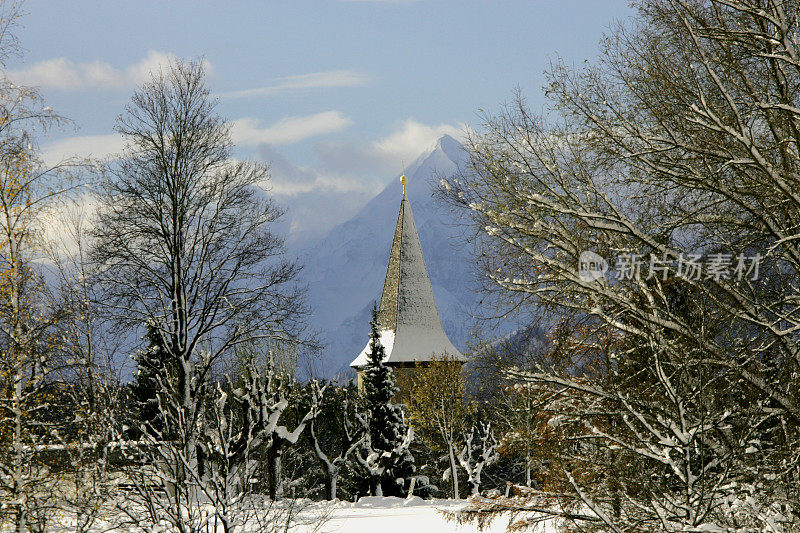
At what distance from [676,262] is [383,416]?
20.3 m

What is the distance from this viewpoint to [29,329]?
12453 mm

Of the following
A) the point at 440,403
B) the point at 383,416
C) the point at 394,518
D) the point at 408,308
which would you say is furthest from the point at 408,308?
the point at 394,518

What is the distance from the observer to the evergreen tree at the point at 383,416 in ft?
90.5

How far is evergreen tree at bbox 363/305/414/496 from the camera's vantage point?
90.5 feet

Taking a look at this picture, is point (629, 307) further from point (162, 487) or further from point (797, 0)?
point (162, 487)

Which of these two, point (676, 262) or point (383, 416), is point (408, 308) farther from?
point (676, 262)

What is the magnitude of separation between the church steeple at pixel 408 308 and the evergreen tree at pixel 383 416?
12.7 metres

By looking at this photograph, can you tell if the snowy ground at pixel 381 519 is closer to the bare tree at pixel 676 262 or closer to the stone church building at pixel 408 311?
the bare tree at pixel 676 262

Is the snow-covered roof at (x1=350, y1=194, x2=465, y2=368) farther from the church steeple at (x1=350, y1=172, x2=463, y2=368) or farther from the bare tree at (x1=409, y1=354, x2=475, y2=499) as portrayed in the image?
the bare tree at (x1=409, y1=354, x2=475, y2=499)

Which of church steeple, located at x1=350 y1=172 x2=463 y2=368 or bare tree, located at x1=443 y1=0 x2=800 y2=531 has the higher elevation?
church steeple, located at x1=350 y1=172 x2=463 y2=368

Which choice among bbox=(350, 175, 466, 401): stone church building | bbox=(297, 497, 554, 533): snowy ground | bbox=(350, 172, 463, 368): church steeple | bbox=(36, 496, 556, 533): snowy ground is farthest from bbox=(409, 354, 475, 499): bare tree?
bbox=(36, 496, 556, 533): snowy ground

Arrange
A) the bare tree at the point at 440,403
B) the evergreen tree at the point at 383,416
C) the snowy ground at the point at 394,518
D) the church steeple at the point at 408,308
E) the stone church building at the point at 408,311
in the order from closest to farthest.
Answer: the snowy ground at the point at 394,518 < the evergreen tree at the point at 383,416 < the bare tree at the point at 440,403 < the stone church building at the point at 408,311 < the church steeple at the point at 408,308

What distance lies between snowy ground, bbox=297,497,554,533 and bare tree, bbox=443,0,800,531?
6386mm

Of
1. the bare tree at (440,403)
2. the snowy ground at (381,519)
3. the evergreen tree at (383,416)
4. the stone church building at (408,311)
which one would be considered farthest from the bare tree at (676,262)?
the stone church building at (408,311)
